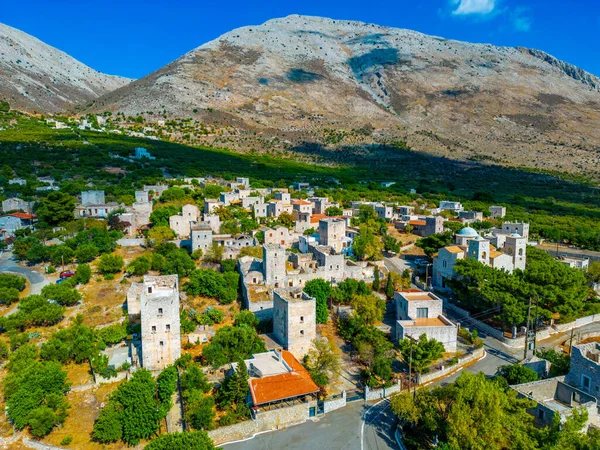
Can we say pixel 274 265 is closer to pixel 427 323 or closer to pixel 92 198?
pixel 427 323

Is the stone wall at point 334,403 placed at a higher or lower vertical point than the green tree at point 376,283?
lower

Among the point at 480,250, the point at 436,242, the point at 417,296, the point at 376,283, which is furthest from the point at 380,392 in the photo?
the point at 436,242

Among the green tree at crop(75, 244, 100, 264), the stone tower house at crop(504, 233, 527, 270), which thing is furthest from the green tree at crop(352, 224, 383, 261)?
the green tree at crop(75, 244, 100, 264)

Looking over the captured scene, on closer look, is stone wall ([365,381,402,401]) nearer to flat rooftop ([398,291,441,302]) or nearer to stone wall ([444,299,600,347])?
flat rooftop ([398,291,441,302])

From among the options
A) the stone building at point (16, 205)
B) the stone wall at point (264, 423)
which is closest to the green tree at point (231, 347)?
the stone wall at point (264, 423)

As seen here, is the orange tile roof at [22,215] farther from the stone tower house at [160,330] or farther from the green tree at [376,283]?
the green tree at [376,283]

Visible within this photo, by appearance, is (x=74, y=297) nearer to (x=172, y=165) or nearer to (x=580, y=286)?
(x=580, y=286)
